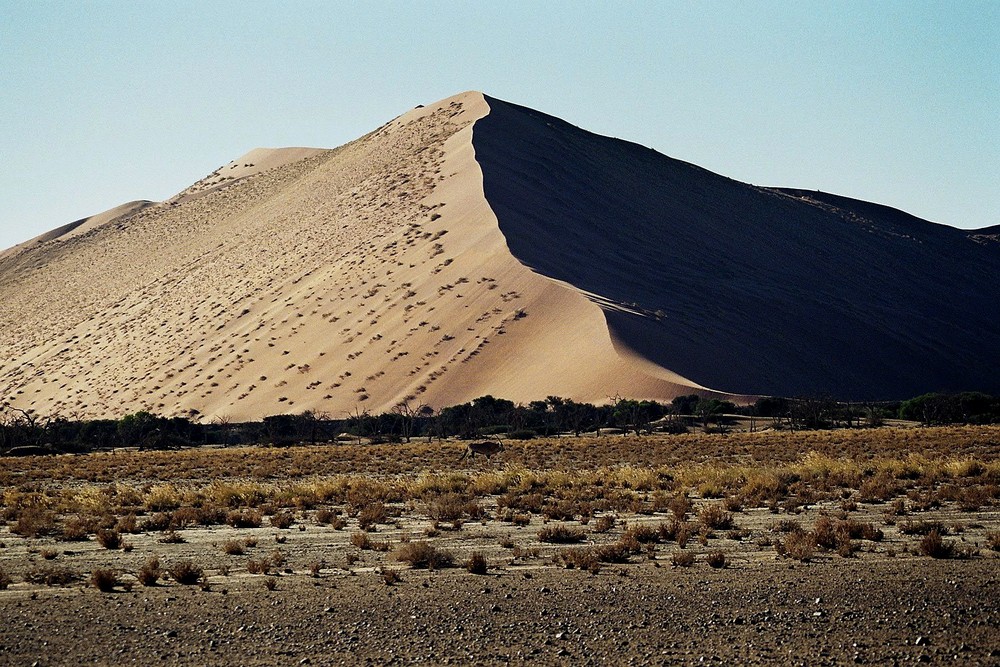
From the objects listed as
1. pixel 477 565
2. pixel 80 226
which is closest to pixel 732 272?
pixel 477 565

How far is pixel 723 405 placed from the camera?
2090 inches

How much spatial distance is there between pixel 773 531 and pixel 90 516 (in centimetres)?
1103

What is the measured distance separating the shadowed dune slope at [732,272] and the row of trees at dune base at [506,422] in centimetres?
802

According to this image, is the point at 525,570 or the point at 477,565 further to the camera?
the point at 525,570

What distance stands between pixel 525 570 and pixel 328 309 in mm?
60697

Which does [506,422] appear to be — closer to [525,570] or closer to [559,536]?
[559,536]

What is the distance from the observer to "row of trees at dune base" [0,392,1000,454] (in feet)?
163

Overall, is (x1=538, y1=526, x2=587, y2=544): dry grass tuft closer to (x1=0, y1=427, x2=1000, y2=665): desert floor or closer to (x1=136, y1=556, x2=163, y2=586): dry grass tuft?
(x1=0, y1=427, x2=1000, y2=665): desert floor

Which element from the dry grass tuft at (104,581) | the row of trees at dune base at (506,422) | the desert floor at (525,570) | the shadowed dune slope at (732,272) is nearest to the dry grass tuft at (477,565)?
the desert floor at (525,570)

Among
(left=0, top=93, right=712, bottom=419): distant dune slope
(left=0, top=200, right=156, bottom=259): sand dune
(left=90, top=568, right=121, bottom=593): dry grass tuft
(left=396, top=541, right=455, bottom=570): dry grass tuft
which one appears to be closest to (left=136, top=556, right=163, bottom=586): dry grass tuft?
(left=90, top=568, right=121, bottom=593): dry grass tuft

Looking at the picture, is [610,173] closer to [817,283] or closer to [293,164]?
[817,283]

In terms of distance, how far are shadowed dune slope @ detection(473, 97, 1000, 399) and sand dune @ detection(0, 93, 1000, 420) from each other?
262mm

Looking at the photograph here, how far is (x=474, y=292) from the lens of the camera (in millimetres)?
68812

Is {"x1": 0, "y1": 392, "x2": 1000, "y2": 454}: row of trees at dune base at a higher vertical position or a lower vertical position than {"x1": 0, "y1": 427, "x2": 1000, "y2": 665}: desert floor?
lower
